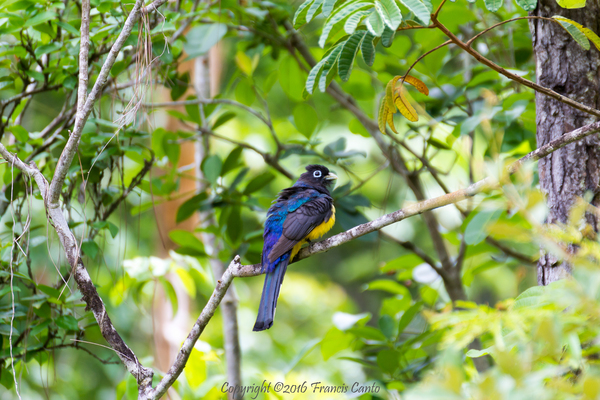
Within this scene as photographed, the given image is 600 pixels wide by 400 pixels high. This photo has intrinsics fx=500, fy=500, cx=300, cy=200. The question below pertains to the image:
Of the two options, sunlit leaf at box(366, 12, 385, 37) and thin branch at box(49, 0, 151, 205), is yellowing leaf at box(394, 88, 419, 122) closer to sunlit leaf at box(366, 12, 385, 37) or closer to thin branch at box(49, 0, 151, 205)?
sunlit leaf at box(366, 12, 385, 37)

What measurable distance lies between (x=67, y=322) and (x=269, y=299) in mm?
1228

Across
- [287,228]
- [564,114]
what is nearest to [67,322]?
[287,228]

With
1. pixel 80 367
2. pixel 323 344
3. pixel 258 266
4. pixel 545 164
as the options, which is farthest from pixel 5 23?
pixel 80 367

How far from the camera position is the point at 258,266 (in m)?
3.32

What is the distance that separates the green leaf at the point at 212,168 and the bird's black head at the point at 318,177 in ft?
2.86

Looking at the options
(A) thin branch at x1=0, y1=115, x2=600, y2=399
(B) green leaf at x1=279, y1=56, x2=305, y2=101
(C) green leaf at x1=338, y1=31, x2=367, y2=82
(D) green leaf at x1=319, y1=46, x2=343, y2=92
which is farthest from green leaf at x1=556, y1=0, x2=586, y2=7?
(B) green leaf at x1=279, y1=56, x2=305, y2=101

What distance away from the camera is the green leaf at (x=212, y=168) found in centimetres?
396

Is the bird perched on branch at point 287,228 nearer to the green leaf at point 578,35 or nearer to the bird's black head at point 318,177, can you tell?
the bird's black head at point 318,177

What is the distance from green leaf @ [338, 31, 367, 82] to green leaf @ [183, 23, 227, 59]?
5.58 feet

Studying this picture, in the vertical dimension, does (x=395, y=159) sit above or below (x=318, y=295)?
above

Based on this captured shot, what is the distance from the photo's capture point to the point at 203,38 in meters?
3.94

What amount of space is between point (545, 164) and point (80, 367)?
31.6 feet

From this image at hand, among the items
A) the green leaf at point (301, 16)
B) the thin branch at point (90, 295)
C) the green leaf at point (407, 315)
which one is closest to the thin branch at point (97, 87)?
the thin branch at point (90, 295)

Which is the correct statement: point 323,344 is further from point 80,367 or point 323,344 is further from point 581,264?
point 80,367
